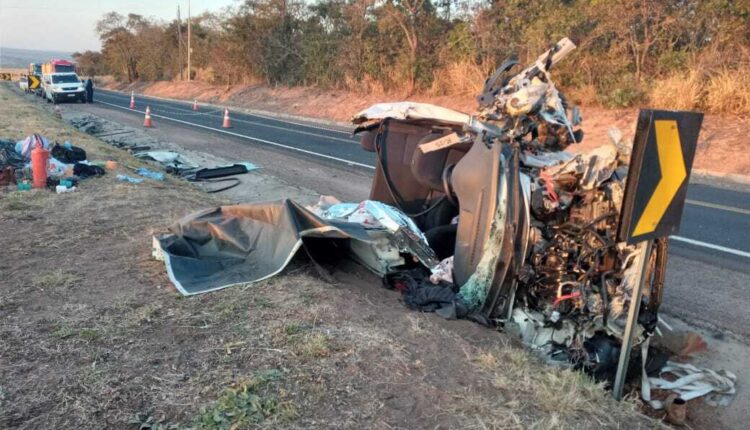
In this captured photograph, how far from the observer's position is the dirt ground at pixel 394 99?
13164 millimetres

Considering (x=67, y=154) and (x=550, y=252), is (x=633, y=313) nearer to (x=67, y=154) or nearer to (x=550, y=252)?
(x=550, y=252)

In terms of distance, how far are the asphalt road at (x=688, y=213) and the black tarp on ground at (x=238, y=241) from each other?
318 centimetres

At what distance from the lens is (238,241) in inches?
194

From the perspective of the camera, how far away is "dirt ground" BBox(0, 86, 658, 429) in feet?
9.14

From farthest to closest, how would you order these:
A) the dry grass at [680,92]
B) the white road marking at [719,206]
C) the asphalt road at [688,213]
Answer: the dry grass at [680,92] → the white road marking at [719,206] → the asphalt road at [688,213]

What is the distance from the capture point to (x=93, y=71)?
76.4 meters

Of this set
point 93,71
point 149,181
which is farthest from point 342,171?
point 93,71

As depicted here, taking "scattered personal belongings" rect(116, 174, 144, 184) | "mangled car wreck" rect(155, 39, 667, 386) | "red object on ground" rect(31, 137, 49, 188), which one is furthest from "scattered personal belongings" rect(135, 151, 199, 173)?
"mangled car wreck" rect(155, 39, 667, 386)

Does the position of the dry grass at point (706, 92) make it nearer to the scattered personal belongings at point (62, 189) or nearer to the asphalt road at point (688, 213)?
the asphalt road at point (688, 213)

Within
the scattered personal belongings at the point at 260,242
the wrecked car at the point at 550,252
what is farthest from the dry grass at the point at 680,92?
the scattered personal belongings at the point at 260,242

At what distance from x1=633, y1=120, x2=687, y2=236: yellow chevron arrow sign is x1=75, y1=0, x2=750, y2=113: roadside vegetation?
259 cm

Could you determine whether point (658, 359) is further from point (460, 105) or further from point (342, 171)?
point (460, 105)

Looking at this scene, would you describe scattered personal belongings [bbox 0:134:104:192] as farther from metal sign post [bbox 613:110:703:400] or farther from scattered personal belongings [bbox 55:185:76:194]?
metal sign post [bbox 613:110:703:400]

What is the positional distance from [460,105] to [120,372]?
20.6 m
